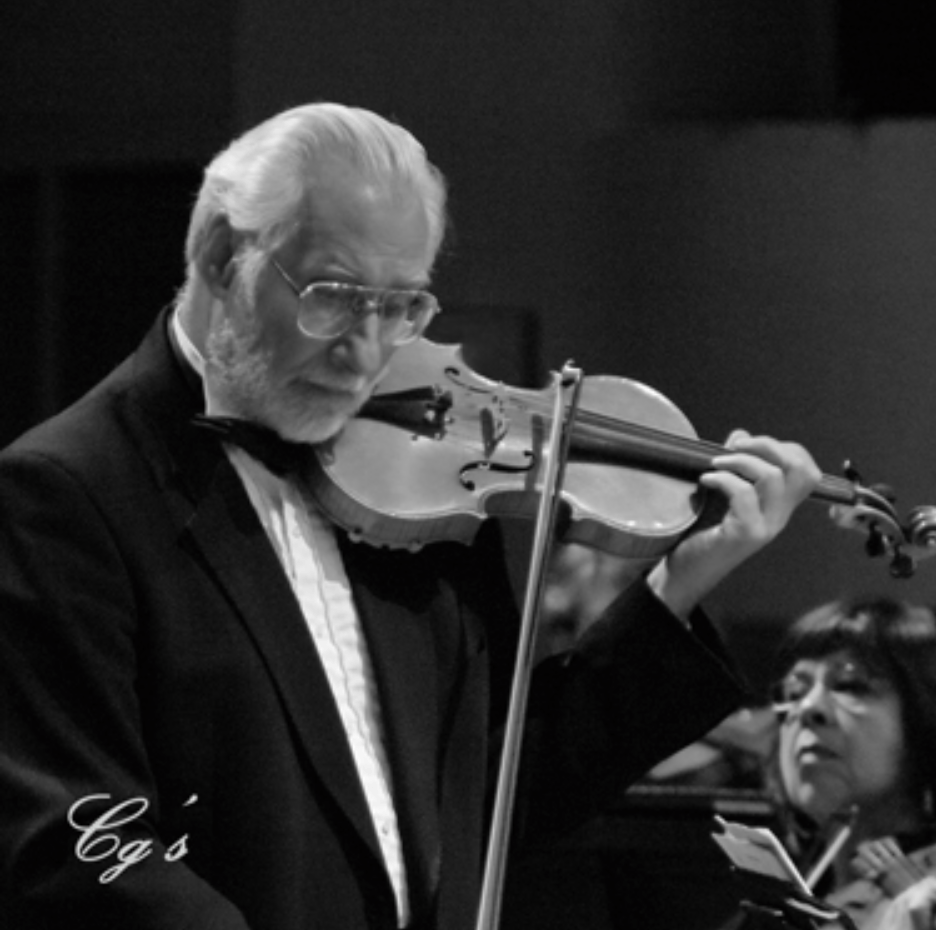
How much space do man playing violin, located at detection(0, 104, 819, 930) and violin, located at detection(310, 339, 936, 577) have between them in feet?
0.13

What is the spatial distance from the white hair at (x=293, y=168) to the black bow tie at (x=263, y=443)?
159mm

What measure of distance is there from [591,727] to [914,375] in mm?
1037

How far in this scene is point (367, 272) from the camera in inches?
73.7

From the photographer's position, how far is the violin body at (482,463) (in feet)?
6.42

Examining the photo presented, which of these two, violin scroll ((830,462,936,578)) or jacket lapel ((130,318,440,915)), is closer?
jacket lapel ((130,318,440,915))

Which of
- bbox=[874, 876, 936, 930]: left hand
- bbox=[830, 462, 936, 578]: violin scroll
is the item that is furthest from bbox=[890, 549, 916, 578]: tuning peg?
bbox=[874, 876, 936, 930]: left hand

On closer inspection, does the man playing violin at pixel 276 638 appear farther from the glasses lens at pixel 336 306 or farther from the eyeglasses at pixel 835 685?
the eyeglasses at pixel 835 685

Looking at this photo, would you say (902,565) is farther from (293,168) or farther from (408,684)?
(293,168)

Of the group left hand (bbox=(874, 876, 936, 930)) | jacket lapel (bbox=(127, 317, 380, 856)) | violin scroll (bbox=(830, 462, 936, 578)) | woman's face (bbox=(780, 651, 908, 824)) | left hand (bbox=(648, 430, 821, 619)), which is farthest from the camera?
woman's face (bbox=(780, 651, 908, 824))

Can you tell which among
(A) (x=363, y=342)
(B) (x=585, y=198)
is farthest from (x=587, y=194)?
(A) (x=363, y=342)

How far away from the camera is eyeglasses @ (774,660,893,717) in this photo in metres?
2.69

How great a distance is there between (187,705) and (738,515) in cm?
61

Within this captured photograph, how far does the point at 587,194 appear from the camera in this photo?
2883mm

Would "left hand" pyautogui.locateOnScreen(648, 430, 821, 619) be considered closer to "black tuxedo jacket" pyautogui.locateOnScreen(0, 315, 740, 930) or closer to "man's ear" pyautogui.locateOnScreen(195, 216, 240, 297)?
"black tuxedo jacket" pyautogui.locateOnScreen(0, 315, 740, 930)
